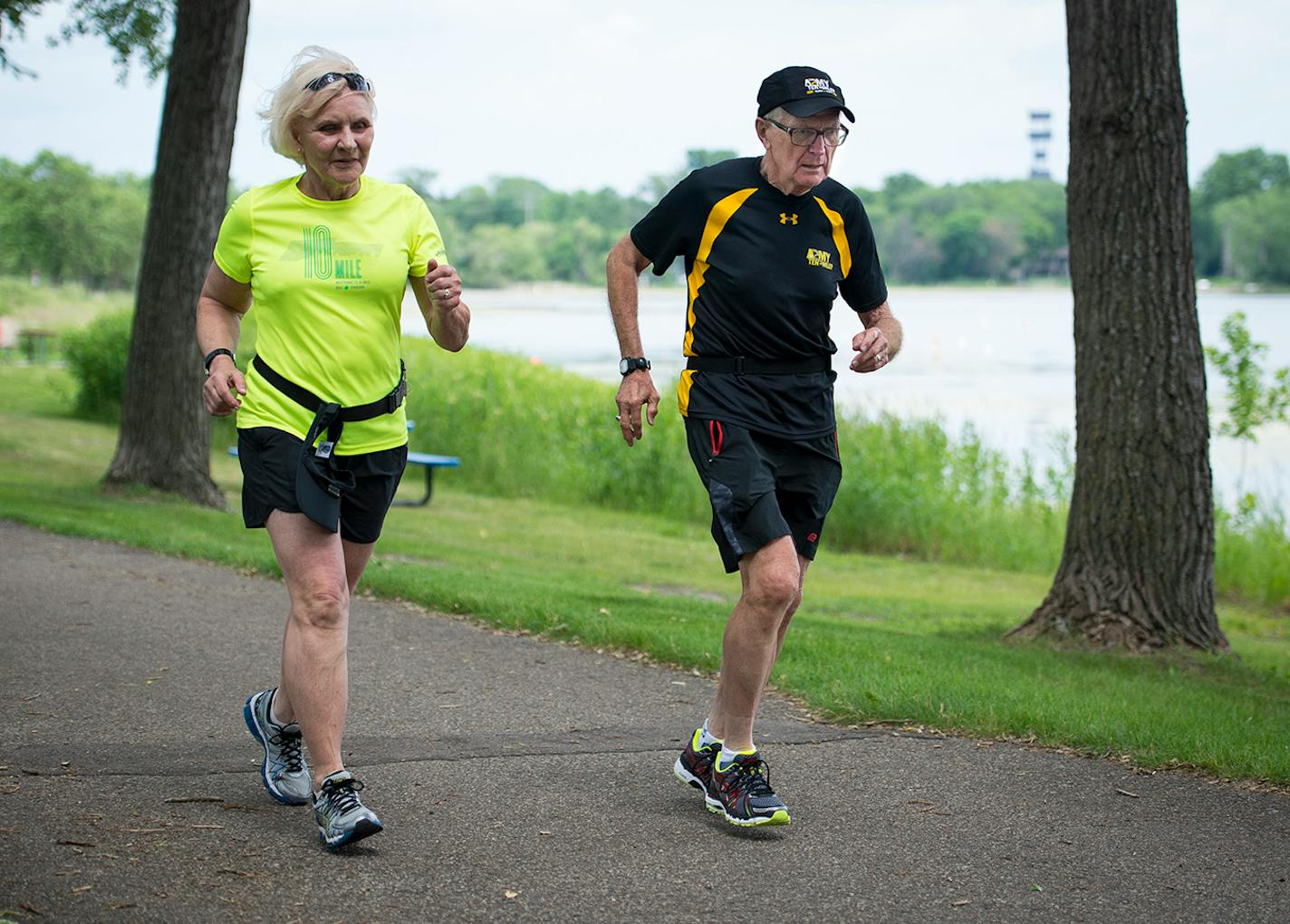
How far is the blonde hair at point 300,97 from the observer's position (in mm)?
4582

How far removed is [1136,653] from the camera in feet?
30.7

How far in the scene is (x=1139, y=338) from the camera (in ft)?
30.6

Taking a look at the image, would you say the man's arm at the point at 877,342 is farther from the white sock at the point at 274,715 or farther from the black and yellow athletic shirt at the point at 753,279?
the white sock at the point at 274,715

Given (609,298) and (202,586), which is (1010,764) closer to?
(609,298)

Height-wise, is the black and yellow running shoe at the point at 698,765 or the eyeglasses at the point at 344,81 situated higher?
the eyeglasses at the point at 344,81

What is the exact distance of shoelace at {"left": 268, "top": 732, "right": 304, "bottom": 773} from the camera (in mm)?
5023

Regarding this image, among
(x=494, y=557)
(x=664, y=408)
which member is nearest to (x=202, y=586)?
(x=494, y=557)

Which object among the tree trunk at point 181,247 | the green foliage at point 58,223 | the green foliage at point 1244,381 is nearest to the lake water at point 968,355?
the green foliage at point 1244,381

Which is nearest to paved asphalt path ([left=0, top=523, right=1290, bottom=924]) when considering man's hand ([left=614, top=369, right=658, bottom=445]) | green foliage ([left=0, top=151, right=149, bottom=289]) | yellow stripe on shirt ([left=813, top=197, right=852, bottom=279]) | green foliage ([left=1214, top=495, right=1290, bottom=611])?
man's hand ([left=614, top=369, right=658, bottom=445])

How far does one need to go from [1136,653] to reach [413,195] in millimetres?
6077

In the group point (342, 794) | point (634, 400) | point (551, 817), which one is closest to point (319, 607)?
point (342, 794)

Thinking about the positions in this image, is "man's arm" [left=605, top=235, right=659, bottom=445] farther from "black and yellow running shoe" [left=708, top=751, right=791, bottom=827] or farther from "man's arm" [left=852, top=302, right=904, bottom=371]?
"black and yellow running shoe" [left=708, top=751, right=791, bottom=827]

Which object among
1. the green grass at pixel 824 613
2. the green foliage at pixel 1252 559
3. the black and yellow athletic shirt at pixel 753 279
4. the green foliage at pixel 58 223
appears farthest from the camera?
the green foliage at pixel 58 223

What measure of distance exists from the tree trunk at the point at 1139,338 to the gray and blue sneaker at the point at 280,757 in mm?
5900
